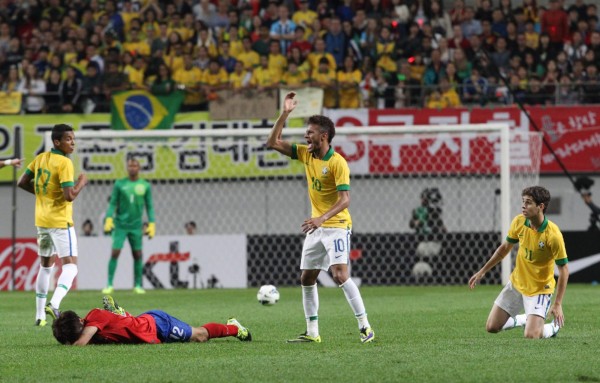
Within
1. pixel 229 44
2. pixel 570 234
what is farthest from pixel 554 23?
pixel 229 44

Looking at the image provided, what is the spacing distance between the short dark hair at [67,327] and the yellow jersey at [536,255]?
4000 mm

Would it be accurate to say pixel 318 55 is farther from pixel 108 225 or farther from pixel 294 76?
pixel 108 225

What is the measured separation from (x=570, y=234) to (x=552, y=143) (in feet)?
6.47

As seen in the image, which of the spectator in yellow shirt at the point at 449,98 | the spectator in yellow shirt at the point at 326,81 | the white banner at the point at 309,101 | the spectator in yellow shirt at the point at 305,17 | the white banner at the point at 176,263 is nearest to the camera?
the white banner at the point at 176,263

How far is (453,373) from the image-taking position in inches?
291

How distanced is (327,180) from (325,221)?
393mm

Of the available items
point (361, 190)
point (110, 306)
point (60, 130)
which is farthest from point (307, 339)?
point (361, 190)

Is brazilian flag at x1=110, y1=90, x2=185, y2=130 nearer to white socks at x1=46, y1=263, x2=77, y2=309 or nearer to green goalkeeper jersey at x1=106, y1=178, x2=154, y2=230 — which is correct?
green goalkeeper jersey at x1=106, y1=178, x2=154, y2=230

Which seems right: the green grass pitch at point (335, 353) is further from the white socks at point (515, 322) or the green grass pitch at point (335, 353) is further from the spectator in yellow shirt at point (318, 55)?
the spectator in yellow shirt at point (318, 55)

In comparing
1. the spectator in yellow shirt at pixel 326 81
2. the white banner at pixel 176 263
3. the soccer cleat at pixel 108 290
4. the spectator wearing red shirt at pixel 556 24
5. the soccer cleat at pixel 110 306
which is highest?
the spectator wearing red shirt at pixel 556 24

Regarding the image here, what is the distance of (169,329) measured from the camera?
9.70 m

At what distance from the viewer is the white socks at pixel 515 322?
1062cm

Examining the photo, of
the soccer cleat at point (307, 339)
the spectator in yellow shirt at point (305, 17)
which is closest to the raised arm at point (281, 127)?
the soccer cleat at point (307, 339)

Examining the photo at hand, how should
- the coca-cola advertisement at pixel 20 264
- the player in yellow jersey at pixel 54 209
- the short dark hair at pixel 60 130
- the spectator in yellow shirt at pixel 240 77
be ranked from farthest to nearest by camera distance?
1. the spectator in yellow shirt at pixel 240 77
2. the coca-cola advertisement at pixel 20 264
3. the player in yellow jersey at pixel 54 209
4. the short dark hair at pixel 60 130
